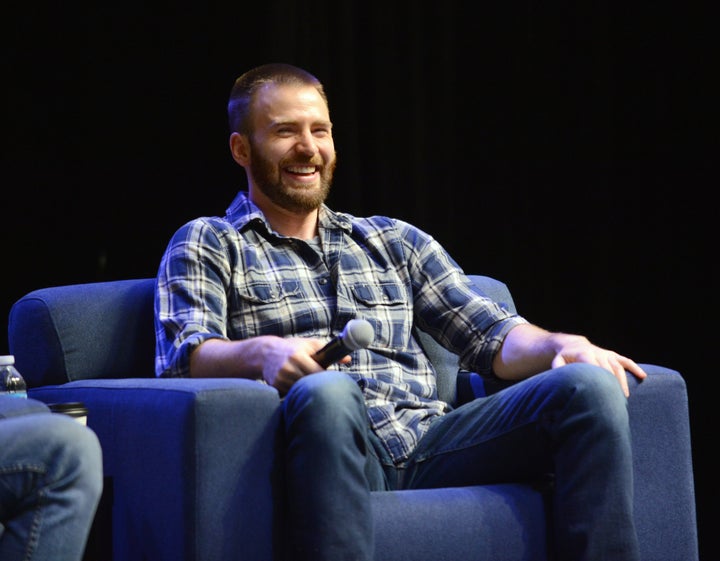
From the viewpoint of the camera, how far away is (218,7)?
129 inches

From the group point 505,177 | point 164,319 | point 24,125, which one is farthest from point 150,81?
point 164,319

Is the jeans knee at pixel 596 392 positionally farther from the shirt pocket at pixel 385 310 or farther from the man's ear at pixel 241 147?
the man's ear at pixel 241 147

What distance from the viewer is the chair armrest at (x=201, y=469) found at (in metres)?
1.61

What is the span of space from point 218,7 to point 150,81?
12.4 inches

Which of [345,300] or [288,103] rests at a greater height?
[288,103]

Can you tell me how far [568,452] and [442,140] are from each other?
187 centimetres

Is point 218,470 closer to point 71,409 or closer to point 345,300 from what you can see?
point 71,409

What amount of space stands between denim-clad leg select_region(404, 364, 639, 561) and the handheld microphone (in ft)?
1.13

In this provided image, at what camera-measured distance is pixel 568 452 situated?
1.75 metres

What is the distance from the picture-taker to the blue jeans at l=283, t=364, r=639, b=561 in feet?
5.29

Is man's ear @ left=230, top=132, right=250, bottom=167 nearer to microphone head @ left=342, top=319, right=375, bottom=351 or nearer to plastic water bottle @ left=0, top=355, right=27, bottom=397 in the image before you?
plastic water bottle @ left=0, top=355, right=27, bottom=397

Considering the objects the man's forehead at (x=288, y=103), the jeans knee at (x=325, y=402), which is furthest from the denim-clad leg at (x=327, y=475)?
the man's forehead at (x=288, y=103)

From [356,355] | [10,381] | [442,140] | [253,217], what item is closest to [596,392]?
[356,355]

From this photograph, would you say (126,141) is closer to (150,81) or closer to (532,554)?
(150,81)
